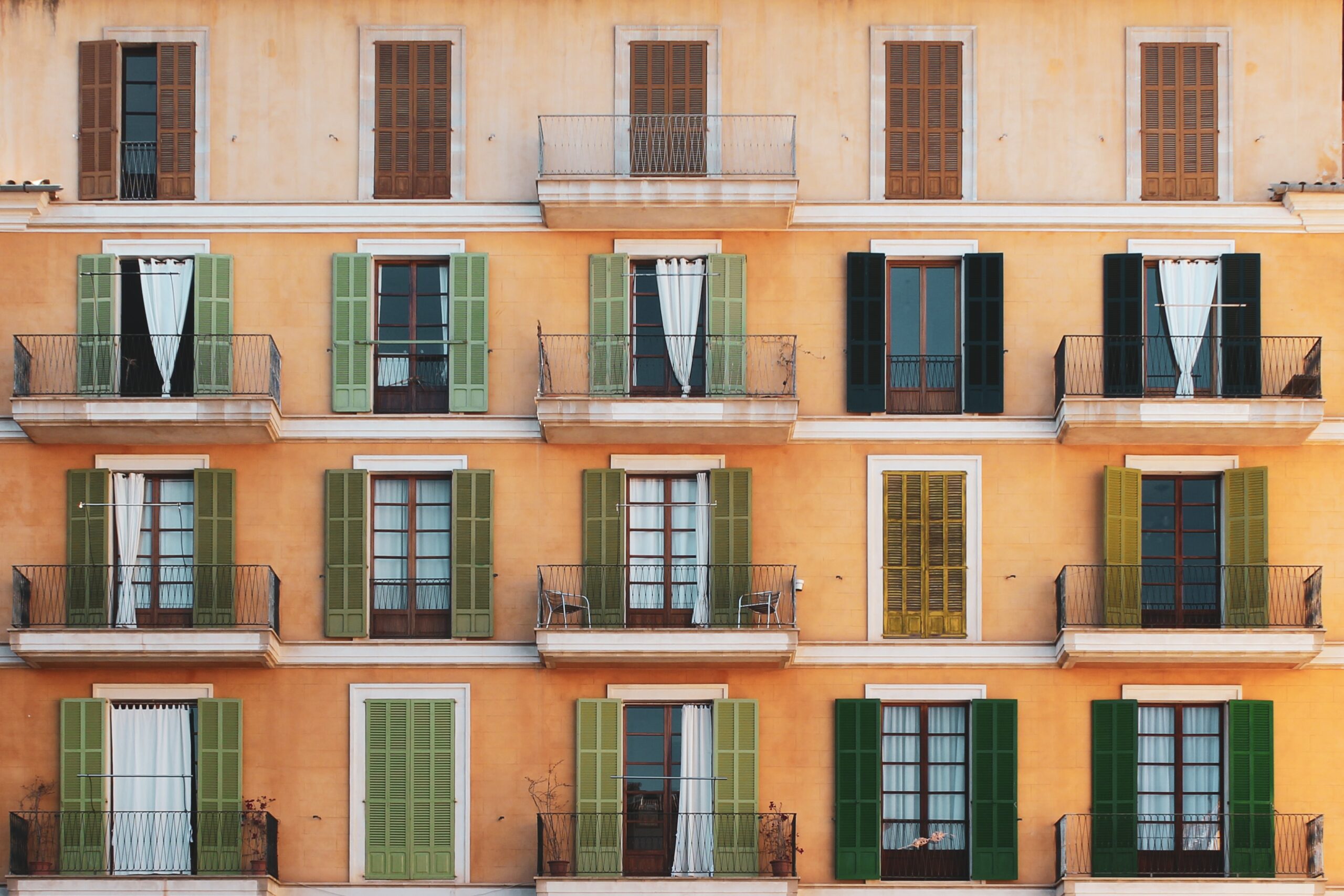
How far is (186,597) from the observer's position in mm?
28984

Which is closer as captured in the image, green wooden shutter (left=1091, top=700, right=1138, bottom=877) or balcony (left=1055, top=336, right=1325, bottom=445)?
green wooden shutter (left=1091, top=700, right=1138, bottom=877)

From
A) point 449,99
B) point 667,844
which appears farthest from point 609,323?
point 667,844

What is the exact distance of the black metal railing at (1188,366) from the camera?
28.9 m

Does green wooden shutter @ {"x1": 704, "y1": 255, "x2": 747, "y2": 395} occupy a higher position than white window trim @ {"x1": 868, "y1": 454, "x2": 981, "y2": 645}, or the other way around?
green wooden shutter @ {"x1": 704, "y1": 255, "x2": 747, "y2": 395}

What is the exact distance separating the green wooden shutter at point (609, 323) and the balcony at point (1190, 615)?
647cm

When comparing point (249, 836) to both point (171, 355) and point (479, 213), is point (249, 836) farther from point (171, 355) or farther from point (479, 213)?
point (479, 213)

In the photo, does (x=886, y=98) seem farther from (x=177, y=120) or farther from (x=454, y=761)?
(x=454, y=761)

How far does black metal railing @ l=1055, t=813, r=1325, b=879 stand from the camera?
28.0 meters

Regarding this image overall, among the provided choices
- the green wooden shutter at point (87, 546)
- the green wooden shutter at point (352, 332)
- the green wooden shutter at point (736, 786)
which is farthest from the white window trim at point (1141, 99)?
the green wooden shutter at point (87, 546)

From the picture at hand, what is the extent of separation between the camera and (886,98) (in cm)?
2978

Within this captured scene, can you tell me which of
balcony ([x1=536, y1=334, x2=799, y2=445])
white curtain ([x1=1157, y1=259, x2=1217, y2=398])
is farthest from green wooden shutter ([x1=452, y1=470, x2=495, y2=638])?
white curtain ([x1=1157, y1=259, x2=1217, y2=398])

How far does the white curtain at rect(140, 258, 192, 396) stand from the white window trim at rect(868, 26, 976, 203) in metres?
9.47

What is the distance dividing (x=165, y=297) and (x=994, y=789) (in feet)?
42.3

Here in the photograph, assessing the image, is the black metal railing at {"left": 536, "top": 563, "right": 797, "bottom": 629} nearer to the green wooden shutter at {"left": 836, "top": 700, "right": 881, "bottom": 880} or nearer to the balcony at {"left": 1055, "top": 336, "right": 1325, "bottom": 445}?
the green wooden shutter at {"left": 836, "top": 700, "right": 881, "bottom": 880}
